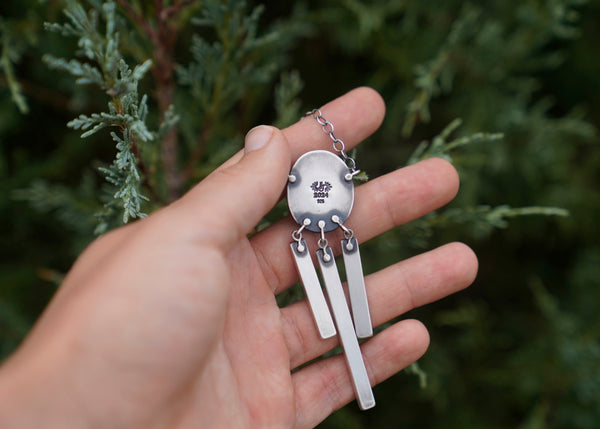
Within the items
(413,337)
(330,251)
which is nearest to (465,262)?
(413,337)

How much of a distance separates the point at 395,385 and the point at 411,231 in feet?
3.43

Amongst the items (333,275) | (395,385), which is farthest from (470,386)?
(333,275)

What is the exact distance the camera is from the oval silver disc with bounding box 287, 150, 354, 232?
172 centimetres

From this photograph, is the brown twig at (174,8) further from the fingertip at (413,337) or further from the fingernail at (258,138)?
the fingertip at (413,337)

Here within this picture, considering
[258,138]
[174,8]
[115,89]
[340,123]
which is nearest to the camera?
[115,89]

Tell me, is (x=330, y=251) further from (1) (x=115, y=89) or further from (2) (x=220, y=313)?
(1) (x=115, y=89)

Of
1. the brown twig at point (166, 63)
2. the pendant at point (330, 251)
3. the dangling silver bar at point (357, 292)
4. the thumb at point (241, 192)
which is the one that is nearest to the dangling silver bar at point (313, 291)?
the pendant at point (330, 251)

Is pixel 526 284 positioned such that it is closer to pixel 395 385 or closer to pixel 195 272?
pixel 395 385

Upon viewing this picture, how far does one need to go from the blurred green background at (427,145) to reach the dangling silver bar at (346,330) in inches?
15.8

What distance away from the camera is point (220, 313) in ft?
4.44

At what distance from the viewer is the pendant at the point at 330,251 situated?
167 centimetres

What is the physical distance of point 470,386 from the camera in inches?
101

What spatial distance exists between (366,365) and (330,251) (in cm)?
44

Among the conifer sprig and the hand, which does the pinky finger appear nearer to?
the hand
